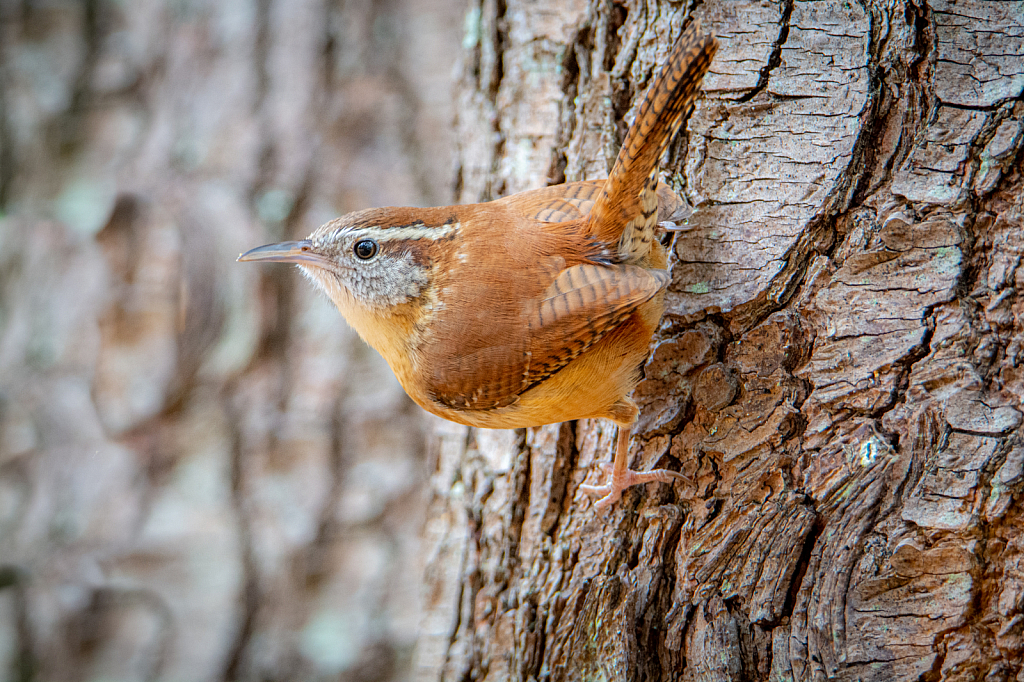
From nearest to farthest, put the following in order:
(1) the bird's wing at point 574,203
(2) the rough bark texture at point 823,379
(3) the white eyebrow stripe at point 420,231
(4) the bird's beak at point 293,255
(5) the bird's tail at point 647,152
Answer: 1. (5) the bird's tail at point 647,152
2. (2) the rough bark texture at point 823,379
3. (1) the bird's wing at point 574,203
4. (3) the white eyebrow stripe at point 420,231
5. (4) the bird's beak at point 293,255

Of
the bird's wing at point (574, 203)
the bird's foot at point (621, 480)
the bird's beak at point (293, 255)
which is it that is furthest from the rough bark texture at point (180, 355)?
the bird's foot at point (621, 480)

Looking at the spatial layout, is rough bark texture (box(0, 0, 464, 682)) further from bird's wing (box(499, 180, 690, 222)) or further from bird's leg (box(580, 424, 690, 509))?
bird's leg (box(580, 424, 690, 509))

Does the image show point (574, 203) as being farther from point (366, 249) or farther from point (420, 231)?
point (366, 249)

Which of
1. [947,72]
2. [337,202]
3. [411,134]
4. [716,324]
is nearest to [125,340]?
[337,202]

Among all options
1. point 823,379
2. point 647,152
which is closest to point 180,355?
point 647,152

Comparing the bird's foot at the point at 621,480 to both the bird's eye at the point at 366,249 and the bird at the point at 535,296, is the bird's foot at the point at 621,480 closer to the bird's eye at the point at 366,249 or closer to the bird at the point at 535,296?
the bird at the point at 535,296

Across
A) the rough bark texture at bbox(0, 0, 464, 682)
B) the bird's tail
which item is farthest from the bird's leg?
the rough bark texture at bbox(0, 0, 464, 682)
